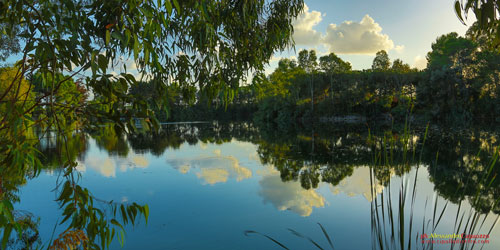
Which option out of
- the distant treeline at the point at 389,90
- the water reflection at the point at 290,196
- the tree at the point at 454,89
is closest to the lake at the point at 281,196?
the water reflection at the point at 290,196

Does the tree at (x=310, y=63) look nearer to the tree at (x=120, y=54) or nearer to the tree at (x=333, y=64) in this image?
the tree at (x=333, y=64)

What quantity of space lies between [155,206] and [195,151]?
333 inches

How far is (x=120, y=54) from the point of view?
225cm

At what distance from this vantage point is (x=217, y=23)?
2828 millimetres

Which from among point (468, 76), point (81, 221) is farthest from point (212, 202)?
point (468, 76)

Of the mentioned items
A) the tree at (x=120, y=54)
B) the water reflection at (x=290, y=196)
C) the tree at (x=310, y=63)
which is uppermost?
the tree at (x=310, y=63)

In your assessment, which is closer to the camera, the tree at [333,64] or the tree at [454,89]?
the tree at [454,89]

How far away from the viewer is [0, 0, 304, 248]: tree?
1420 millimetres

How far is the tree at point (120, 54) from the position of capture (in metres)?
1.42

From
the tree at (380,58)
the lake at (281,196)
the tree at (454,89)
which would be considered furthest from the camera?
the tree at (380,58)

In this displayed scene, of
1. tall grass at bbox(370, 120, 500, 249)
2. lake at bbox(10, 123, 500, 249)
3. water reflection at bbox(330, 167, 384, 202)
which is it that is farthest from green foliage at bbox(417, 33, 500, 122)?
tall grass at bbox(370, 120, 500, 249)

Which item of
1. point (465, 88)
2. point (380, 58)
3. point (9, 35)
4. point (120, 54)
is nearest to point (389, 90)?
point (465, 88)

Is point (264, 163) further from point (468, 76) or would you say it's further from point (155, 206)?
point (468, 76)

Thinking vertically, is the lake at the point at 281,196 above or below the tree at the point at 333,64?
below
